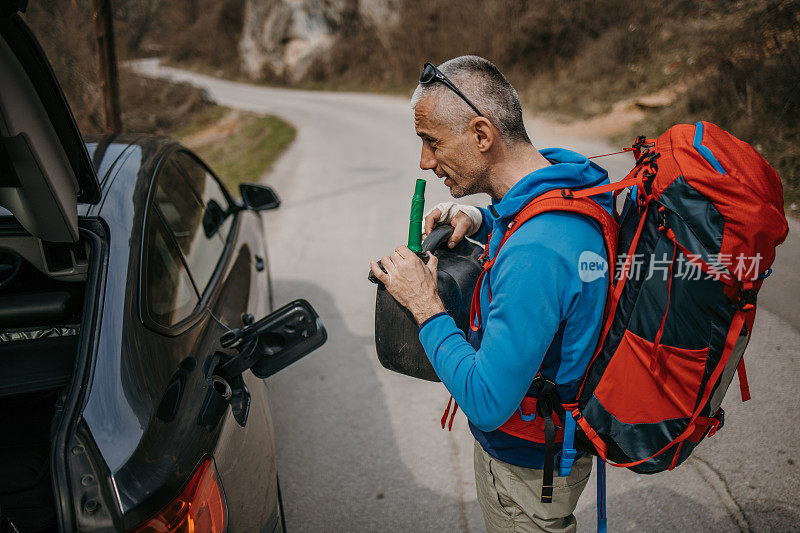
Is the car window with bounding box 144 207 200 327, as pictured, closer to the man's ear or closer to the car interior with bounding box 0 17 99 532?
the car interior with bounding box 0 17 99 532

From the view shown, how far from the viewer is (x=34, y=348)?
1.92m

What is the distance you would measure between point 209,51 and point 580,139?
36.3 metres

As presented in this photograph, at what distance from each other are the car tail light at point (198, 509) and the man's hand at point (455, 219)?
1017 millimetres

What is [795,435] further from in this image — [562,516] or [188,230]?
[188,230]

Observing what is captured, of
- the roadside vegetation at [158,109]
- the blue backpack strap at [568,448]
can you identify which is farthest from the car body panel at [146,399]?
the roadside vegetation at [158,109]

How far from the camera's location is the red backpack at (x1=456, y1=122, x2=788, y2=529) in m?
1.16

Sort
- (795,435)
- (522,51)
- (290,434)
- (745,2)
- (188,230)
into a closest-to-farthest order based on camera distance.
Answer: (188,230), (795,435), (290,434), (745,2), (522,51)

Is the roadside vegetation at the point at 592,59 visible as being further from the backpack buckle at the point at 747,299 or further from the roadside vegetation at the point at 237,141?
the backpack buckle at the point at 747,299

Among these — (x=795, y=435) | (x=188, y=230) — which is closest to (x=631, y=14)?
(x=795, y=435)

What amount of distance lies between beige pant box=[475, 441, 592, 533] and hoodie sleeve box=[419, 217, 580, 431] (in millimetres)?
363

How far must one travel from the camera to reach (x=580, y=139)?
36.0 ft

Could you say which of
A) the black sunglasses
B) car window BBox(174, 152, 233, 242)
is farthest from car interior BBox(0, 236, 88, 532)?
the black sunglasses

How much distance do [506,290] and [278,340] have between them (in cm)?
78

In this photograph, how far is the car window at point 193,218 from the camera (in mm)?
2340
